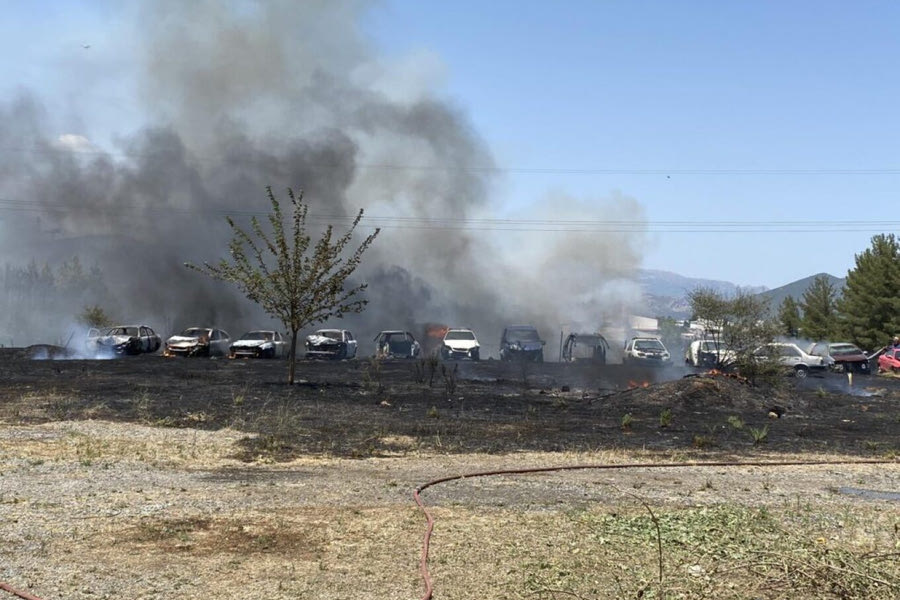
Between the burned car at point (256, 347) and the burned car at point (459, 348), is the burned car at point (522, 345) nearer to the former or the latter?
the burned car at point (459, 348)

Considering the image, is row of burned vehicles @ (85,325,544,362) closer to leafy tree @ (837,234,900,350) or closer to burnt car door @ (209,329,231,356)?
burnt car door @ (209,329,231,356)

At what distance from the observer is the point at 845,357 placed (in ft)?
125

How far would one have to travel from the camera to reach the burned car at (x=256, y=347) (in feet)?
117

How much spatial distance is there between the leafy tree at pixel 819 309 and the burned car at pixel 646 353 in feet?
89.3

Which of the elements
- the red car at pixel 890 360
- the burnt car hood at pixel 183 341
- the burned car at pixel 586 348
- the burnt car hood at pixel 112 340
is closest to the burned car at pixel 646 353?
the burned car at pixel 586 348

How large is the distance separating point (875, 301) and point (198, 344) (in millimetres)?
37745

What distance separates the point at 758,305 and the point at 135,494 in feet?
65.5

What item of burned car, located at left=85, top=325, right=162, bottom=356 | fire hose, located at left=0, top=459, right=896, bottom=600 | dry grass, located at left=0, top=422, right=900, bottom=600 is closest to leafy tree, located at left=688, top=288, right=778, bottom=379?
fire hose, located at left=0, top=459, right=896, bottom=600

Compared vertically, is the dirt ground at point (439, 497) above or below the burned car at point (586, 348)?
below

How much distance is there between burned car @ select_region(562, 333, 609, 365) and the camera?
34688 mm

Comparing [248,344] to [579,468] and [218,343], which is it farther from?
[579,468]

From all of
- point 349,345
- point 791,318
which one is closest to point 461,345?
point 349,345

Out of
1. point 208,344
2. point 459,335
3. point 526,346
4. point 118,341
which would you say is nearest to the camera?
point 118,341

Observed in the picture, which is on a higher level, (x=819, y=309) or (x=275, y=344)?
(x=819, y=309)
